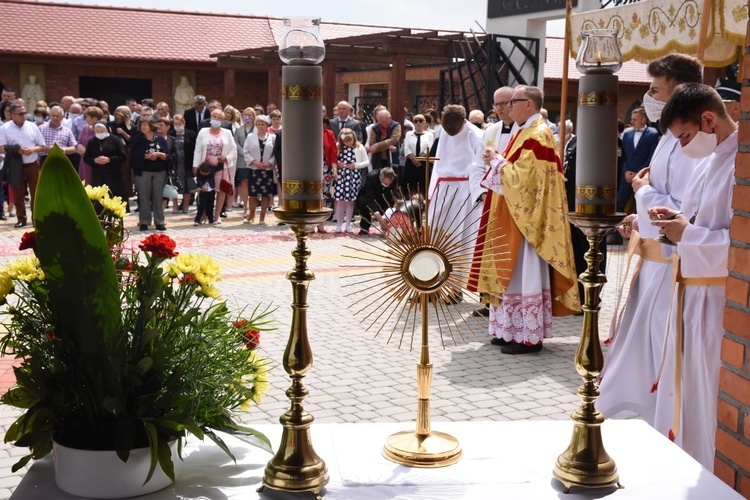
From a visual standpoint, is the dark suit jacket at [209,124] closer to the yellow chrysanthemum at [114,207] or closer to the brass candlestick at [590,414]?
the yellow chrysanthemum at [114,207]

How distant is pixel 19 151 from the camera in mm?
13859

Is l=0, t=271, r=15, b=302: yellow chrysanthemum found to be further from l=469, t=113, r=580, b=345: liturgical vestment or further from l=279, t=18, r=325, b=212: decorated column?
l=469, t=113, r=580, b=345: liturgical vestment

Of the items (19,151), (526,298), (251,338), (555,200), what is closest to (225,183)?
(19,151)

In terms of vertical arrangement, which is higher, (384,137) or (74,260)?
(384,137)

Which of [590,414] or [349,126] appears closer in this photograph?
[590,414]

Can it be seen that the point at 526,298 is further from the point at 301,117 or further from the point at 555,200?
the point at 301,117

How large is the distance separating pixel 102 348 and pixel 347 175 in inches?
464

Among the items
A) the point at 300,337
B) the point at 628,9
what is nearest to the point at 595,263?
the point at 300,337

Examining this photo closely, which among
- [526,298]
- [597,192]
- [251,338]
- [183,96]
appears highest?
[183,96]

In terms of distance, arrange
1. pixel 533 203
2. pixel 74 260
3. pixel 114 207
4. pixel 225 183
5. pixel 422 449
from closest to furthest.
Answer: pixel 74 260 → pixel 422 449 → pixel 114 207 → pixel 533 203 → pixel 225 183

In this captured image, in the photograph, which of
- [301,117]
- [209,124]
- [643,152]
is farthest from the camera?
[209,124]

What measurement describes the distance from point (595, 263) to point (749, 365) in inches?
30.9

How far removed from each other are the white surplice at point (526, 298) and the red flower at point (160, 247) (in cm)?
446

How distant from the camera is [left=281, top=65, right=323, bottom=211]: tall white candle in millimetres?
2031
